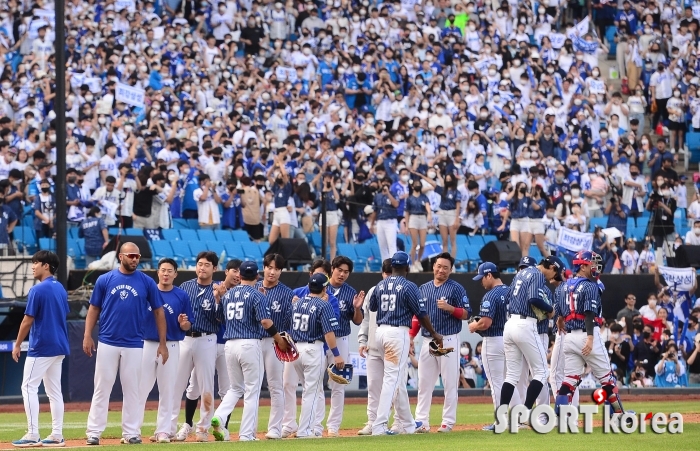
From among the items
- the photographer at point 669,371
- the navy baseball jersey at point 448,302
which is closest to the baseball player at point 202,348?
the navy baseball jersey at point 448,302

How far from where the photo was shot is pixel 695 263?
28172 mm

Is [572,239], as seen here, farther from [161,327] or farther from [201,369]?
[161,327]

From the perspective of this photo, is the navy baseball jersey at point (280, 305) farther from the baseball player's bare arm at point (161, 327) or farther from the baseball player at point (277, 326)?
the baseball player's bare arm at point (161, 327)

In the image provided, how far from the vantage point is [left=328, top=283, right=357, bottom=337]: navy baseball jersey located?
16.1 m

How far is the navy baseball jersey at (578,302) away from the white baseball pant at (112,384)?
5.29 meters

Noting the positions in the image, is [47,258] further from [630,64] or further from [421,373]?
[630,64]

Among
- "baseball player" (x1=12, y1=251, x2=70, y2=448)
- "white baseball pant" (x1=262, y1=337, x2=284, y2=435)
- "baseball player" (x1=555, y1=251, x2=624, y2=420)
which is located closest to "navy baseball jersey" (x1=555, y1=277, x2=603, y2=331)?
"baseball player" (x1=555, y1=251, x2=624, y2=420)

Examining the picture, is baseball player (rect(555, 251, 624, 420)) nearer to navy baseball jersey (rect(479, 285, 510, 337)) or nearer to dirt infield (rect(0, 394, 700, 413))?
navy baseball jersey (rect(479, 285, 510, 337))

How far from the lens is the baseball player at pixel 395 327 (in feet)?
50.0

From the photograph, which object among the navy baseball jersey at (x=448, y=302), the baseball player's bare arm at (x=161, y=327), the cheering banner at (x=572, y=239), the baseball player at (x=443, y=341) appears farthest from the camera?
the cheering banner at (x=572, y=239)

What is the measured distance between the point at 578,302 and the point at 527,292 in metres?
0.75

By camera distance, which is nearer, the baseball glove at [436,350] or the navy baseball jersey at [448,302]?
the baseball glove at [436,350]

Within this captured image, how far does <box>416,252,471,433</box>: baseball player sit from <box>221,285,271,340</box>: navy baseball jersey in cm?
229

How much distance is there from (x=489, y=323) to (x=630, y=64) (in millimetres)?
22521
